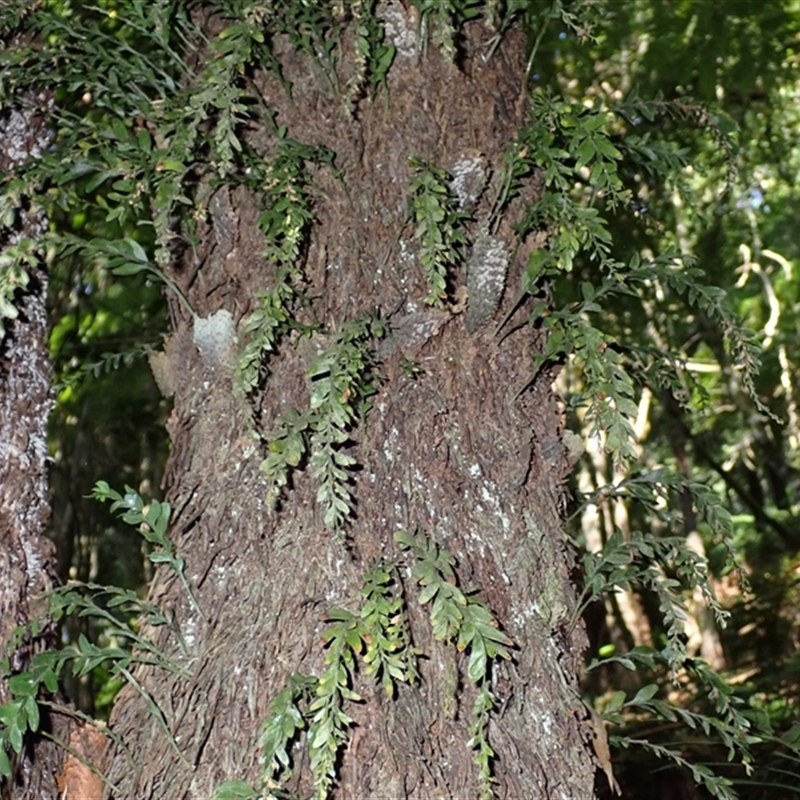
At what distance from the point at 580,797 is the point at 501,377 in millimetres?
610

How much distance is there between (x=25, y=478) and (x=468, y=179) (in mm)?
881

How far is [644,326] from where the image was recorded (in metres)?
3.95

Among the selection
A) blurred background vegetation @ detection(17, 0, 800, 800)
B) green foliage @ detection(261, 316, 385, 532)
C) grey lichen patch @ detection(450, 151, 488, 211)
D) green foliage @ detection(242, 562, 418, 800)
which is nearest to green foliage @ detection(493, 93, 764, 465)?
grey lichen patch @ detection(450, 151, 488, 211)

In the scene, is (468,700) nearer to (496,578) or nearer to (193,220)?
(496,578)

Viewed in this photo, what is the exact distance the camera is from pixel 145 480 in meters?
3.74

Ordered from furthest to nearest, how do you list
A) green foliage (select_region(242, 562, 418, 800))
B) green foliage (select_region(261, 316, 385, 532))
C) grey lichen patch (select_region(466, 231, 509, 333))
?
grey lichen patch (select_region(466, 231, 509, 333)) < green foliage (select_region(261, 316, 385, 532)) < green foliage (select_region(242, 562, 418, 800))

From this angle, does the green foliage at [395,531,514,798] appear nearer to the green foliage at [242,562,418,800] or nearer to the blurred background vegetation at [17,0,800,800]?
the green foliage at [242,562,418,800]

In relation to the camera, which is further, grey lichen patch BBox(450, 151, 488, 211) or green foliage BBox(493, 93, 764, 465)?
grey lichen patch BBox(450, 151, 488, 211)

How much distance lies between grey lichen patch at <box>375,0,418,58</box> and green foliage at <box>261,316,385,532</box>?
1.74 feet

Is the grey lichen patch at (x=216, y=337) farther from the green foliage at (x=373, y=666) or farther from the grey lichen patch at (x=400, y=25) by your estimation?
the grey lichen patch at (x=400, y=25)

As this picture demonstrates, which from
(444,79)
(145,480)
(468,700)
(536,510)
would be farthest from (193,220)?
(145,480)

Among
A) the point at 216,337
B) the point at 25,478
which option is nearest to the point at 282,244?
the point at 216,337

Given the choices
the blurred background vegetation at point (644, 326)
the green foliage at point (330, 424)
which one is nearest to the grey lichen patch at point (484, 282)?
the green foliage at point (330, 424)

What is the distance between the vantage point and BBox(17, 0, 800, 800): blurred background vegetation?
189 centimetres
